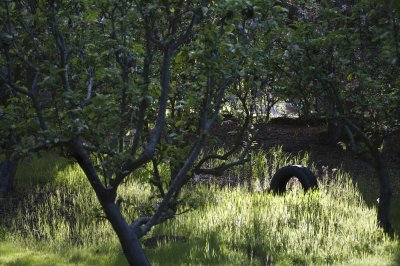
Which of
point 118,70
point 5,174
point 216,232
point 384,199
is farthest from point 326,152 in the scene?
point 118,70

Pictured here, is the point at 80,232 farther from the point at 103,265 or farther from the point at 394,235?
the point at 394,235

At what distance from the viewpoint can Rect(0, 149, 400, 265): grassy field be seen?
6.40m

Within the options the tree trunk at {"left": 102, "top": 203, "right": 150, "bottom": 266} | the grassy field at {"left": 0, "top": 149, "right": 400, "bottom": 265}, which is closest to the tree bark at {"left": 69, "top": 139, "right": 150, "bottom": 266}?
the tree trunk at {"left": 102, "top": 203, "right": 150, "bottom": 266}

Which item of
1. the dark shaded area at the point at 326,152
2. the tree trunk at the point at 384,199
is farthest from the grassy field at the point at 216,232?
the dark shaded area at the point at 326,152

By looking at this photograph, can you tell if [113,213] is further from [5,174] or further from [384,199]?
[5,174]

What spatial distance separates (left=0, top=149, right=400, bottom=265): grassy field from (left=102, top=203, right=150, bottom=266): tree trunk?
704mm

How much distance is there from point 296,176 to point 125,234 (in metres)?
5.78

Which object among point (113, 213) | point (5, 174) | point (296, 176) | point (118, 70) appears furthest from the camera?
point (5, 174)

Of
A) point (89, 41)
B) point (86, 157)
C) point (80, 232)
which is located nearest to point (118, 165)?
point (86, 157)

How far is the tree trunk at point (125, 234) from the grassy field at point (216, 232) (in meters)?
0.70

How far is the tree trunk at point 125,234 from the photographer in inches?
169

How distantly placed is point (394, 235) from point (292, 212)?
4.69ft

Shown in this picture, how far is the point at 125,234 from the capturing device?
4.34 m

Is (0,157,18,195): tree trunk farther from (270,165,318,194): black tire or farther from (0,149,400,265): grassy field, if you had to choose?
(270,165,318,194): black tire
